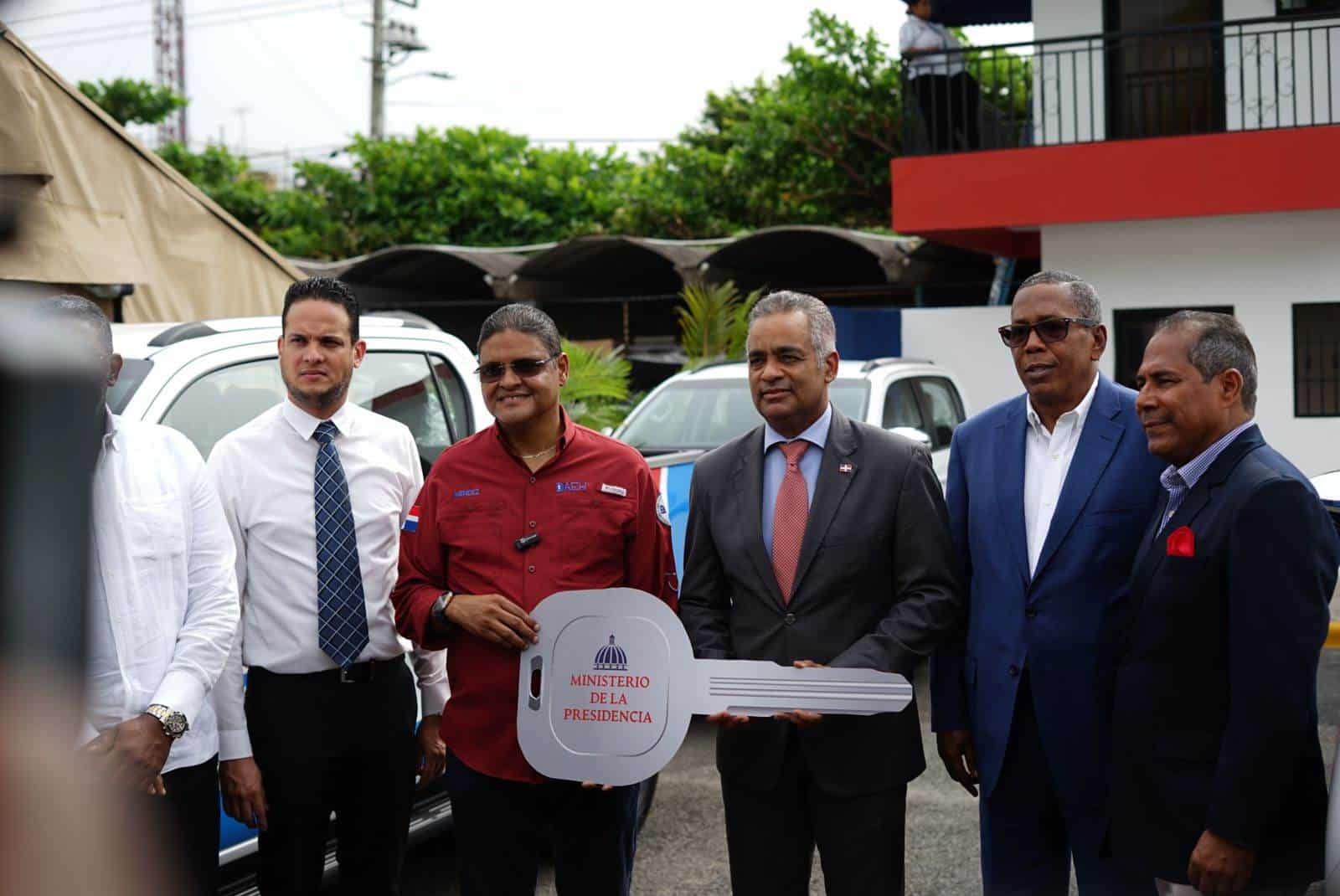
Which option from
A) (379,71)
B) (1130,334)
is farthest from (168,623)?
(379,71)

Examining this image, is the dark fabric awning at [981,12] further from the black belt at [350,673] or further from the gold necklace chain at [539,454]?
the black belt at [350,673]

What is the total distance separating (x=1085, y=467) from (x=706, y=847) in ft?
9.95

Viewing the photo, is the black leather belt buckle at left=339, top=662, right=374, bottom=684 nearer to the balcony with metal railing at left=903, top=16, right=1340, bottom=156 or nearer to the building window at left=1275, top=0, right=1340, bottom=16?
the balcony with metal railing at left=903, top=16, right=1340, bottom=156

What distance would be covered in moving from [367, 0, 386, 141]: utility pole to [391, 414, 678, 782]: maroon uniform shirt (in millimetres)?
30802

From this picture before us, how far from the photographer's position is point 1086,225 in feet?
50.6

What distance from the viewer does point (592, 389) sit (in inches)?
479

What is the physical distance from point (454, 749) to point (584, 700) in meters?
0.45

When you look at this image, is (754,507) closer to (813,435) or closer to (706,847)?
(813,435)

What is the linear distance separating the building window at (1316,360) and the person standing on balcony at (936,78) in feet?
14.0

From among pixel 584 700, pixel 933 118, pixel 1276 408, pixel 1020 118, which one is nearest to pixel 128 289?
pixel 584 700

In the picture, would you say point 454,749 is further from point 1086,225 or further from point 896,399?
point 1086,225

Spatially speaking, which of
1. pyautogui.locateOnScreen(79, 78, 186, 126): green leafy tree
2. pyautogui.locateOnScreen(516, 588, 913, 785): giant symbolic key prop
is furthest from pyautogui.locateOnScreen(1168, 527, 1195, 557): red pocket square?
pyautogui.locateOnScreen(79, 78, 186, 126): green leafy tree

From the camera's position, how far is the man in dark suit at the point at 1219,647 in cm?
290

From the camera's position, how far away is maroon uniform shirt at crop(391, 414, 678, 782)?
10.9 feet
